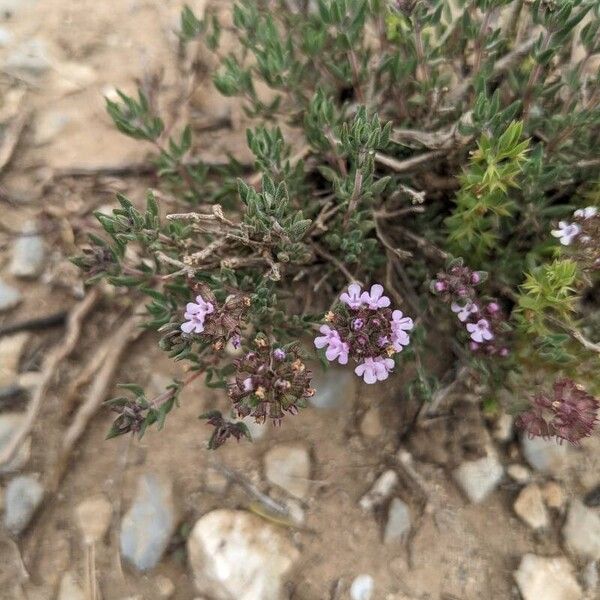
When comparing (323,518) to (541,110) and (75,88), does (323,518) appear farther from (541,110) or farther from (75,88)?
(75,88)

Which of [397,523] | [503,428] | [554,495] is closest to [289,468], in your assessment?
[397,523]

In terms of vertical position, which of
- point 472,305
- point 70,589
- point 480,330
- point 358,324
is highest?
point 358,324

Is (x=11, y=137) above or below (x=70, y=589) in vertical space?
above

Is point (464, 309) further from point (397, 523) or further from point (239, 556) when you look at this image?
point (239, 556)

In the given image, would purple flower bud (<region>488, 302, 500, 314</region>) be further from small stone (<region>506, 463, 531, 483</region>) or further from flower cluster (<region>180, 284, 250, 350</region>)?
flower cluster (<region>180, 284, 250, 350</region>)

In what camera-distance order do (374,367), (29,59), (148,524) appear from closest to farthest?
(374,367) < (148,524) < (29,59)

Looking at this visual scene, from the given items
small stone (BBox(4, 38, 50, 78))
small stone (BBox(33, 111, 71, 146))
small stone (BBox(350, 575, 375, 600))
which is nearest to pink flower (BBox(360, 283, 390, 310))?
small stone (BBox(350, 575, 375, 600))
